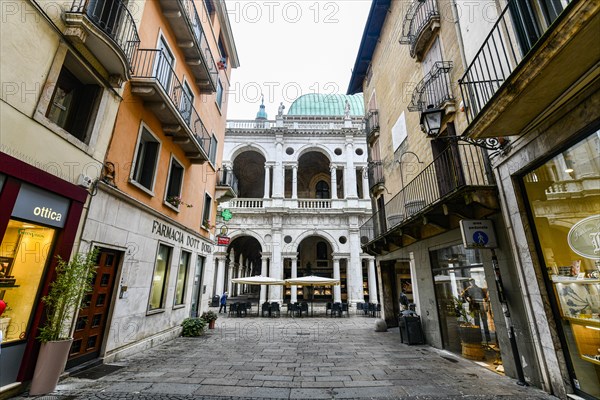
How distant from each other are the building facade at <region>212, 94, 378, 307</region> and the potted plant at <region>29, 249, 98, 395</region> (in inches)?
594

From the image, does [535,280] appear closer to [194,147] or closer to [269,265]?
[194,147]

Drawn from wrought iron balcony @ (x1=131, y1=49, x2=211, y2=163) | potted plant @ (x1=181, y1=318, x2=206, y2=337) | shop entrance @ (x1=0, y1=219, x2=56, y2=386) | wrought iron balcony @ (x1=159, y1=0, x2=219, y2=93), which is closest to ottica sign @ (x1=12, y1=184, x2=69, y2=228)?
shop entrance @ (x1=0, y1=219, x2=56, y2=386)

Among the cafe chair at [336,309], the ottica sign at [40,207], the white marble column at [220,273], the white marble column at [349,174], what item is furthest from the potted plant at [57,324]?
the white marble column at [349,174]

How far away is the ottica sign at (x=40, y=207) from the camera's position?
4.54 meters

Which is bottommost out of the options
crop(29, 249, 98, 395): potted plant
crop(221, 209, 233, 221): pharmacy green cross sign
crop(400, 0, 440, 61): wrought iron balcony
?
crop(29, 249, 98, 395): potted plant

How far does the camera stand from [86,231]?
19.3ft

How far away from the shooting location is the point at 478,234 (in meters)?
5.93

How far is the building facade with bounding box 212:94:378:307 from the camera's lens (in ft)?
75.4

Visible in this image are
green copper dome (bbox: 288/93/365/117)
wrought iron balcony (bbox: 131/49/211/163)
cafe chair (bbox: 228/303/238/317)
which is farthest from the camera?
green copper dome (bbox: 288/93/365/117)

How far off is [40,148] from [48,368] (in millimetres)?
3911

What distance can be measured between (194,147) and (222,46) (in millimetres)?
9023

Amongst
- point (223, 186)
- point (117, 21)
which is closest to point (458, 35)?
point (117, 21)

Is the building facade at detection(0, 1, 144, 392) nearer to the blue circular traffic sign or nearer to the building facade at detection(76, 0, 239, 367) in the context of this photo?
the building facade at detection(76, 0, 239, 367)

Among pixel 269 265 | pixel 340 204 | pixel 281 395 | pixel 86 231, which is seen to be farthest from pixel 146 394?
pixel 340 204
